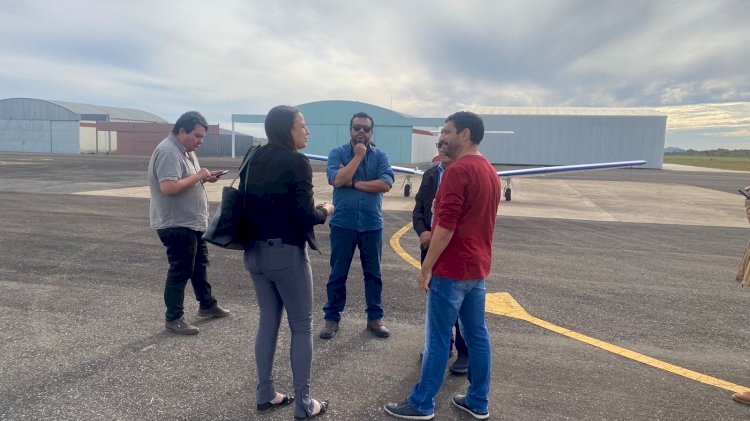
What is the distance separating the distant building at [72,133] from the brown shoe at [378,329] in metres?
57.9

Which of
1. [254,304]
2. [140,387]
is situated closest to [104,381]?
[140,387]

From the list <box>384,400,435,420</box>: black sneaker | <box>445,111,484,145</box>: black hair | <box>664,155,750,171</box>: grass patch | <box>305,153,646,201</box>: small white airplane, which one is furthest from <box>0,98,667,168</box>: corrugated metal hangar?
<box>384,400,435,420</box>: black sneaker

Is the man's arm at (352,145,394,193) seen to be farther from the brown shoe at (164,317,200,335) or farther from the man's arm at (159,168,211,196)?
the brown shoe at (164,317,200,335)

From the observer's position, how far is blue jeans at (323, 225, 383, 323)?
14.6 feet

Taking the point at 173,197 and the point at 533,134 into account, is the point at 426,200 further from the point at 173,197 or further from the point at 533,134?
the point at 533,134

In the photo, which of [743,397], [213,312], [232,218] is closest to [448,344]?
[232,218]

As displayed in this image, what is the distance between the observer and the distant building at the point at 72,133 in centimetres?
5900

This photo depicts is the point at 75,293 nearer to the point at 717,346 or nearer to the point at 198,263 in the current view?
the point at 198,263

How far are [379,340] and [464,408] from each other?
1281mm

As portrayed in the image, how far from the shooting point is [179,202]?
13.8 ft

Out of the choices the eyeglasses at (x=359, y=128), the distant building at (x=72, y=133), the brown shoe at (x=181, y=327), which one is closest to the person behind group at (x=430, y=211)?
the eyeglasses at (x=359, y=128)

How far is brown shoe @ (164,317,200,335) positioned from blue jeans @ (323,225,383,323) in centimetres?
122

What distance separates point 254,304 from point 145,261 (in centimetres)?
269

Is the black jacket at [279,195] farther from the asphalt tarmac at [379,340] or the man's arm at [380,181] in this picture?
the man's arm at [380,181]
